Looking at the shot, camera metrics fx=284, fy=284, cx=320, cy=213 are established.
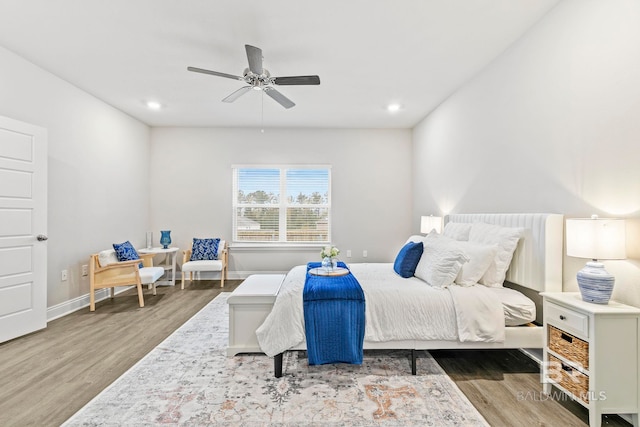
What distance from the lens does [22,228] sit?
290 centimetres

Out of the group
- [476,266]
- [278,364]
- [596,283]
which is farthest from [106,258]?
[596,283]

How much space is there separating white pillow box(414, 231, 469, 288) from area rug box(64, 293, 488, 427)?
70 cm

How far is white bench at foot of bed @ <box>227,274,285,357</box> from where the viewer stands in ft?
7.91

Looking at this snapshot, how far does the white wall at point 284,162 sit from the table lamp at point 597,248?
374 centimetres

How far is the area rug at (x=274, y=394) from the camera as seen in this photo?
1747 millimetres

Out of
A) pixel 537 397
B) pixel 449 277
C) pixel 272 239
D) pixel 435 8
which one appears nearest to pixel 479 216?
pixel 449 277

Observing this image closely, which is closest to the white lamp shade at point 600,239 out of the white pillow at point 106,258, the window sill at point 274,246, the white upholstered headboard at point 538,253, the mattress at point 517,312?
the white upholstered headboard at point 538,253

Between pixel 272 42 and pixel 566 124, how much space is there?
2597 mm

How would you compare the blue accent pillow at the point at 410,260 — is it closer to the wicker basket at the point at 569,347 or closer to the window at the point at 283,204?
the wicker basket at the point at 569,347

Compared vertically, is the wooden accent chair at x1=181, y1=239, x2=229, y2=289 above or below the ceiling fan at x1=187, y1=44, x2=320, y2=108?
below

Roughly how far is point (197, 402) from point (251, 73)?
2.78 meters

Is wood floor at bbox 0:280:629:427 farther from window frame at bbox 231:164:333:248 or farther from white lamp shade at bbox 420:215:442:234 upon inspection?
window frame at bbox 231:164:333:248

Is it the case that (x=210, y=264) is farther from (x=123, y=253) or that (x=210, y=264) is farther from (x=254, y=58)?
(x=254, y=58)

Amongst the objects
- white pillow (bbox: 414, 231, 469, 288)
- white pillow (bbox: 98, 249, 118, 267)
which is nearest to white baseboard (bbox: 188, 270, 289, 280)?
white pillow (bbox: 98, 249, 118, 267)
